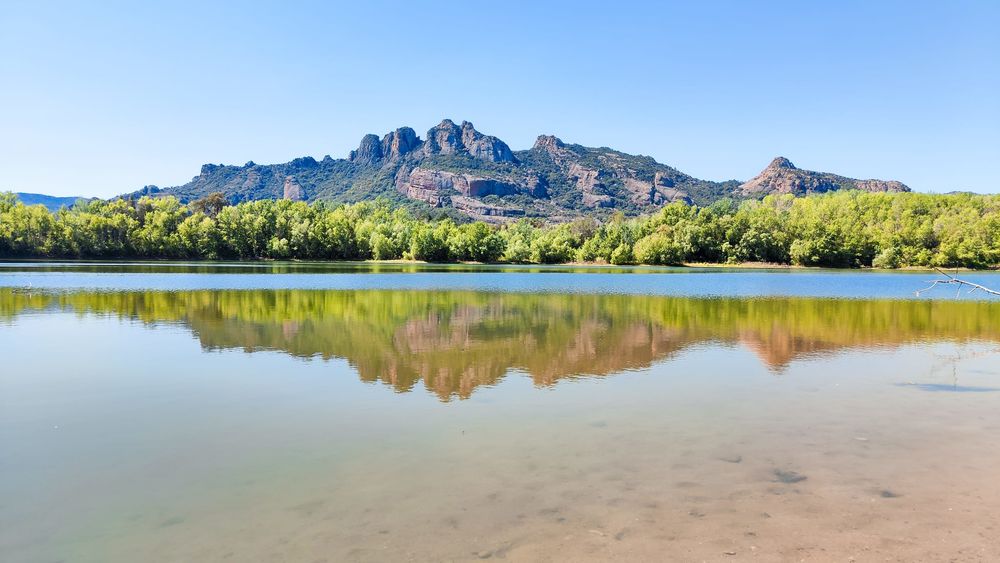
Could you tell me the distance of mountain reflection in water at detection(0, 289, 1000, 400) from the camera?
17.9 m

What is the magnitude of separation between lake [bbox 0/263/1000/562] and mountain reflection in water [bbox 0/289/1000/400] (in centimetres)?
24

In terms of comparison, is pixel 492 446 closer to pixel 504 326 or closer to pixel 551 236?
pixel 504 326

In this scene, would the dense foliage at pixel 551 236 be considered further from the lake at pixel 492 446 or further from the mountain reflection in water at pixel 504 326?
the lake at pixel 492 446

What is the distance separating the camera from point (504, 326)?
25.5 meters

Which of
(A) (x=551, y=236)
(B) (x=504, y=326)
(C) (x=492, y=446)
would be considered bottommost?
(C) (x=492, y=446)

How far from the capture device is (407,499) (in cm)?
786

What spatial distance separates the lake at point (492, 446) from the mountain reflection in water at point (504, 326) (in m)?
0.24

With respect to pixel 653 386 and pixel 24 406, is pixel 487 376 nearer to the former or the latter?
pixel 653 386

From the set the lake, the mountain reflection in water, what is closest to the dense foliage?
the mountain reflection in water

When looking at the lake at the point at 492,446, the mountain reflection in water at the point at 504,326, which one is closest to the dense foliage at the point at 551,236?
the mountain reflection in water at the point at 504,326

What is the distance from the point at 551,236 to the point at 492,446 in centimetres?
12541

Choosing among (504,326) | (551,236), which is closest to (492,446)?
(504,326)

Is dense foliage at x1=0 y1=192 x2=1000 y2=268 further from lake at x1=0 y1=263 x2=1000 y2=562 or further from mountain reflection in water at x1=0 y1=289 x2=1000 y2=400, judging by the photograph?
lake at x1=0 y1=263 x2=1000 y2=562

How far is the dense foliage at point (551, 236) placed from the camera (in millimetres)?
108875
